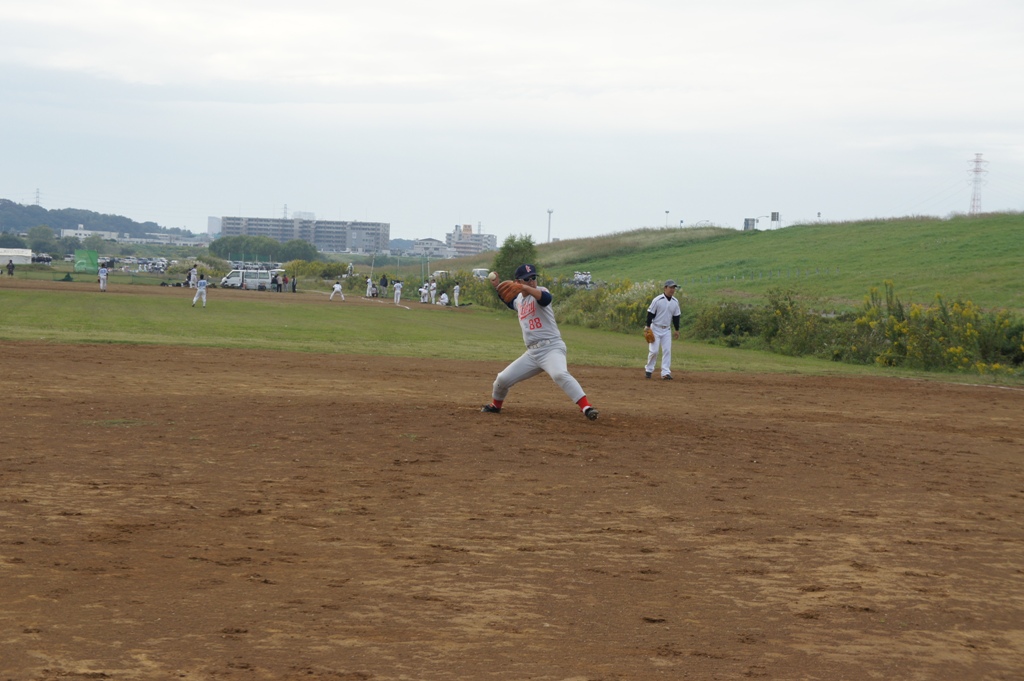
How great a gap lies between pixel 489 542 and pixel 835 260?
7048cm

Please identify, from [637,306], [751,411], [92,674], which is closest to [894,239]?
[637,306]

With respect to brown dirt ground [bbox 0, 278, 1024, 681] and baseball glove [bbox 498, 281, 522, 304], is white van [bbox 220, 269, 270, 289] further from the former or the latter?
baseball glove [bbox 498, 281, 522, 304]

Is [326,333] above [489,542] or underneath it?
above

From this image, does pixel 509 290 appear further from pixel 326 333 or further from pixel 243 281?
pixel 243 281

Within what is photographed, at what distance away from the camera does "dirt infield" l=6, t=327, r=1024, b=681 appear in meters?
5.62

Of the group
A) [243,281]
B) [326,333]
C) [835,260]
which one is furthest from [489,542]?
[243,281]

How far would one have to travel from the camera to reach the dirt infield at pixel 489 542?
5.62 metres

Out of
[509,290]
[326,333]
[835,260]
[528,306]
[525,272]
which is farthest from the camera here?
[835,260]

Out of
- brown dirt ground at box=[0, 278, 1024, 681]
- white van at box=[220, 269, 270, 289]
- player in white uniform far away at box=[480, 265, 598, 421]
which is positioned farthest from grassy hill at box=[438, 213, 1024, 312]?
brown dirt ground at box=[0, 278, 1024, 681]

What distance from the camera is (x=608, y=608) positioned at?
6.47 m

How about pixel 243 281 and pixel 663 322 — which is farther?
pixel 243 281

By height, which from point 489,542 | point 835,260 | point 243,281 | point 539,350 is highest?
point 835,260

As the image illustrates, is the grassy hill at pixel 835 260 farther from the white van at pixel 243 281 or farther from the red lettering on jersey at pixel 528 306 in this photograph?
the red lettering on jersey at pixel 528 306

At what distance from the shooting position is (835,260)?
244 feet
